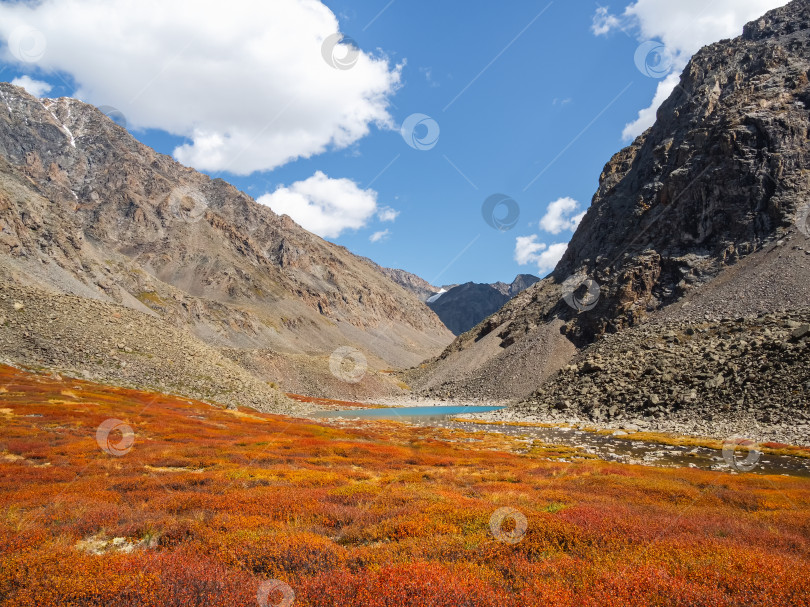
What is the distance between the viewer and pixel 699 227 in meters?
97.2

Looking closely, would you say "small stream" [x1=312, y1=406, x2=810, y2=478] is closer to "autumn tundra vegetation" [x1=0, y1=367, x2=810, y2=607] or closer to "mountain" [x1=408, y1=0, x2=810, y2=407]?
"autumn tundra vegetation" [x1=0, y1=367, x2=810, y2=607]

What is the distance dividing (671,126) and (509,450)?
5167 inches

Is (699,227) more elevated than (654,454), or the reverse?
(699,227)

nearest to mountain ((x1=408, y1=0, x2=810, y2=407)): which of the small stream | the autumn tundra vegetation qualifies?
the small stream

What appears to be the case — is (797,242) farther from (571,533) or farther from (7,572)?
(7,572)

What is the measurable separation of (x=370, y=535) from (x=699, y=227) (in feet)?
374

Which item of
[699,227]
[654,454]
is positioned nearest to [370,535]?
[654,454]

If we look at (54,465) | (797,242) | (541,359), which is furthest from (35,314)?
(797,242)

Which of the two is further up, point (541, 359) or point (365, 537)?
point (541, 359)

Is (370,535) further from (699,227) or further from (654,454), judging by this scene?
(699,227)

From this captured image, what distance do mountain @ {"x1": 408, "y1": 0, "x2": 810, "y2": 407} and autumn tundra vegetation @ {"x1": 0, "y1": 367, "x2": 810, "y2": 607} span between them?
65250 millimetres

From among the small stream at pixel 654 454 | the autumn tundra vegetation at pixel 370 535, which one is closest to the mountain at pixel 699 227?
the small stream at pixel 654 454

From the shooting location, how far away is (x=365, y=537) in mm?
9922

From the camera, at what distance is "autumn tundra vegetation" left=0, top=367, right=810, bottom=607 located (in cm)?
646
